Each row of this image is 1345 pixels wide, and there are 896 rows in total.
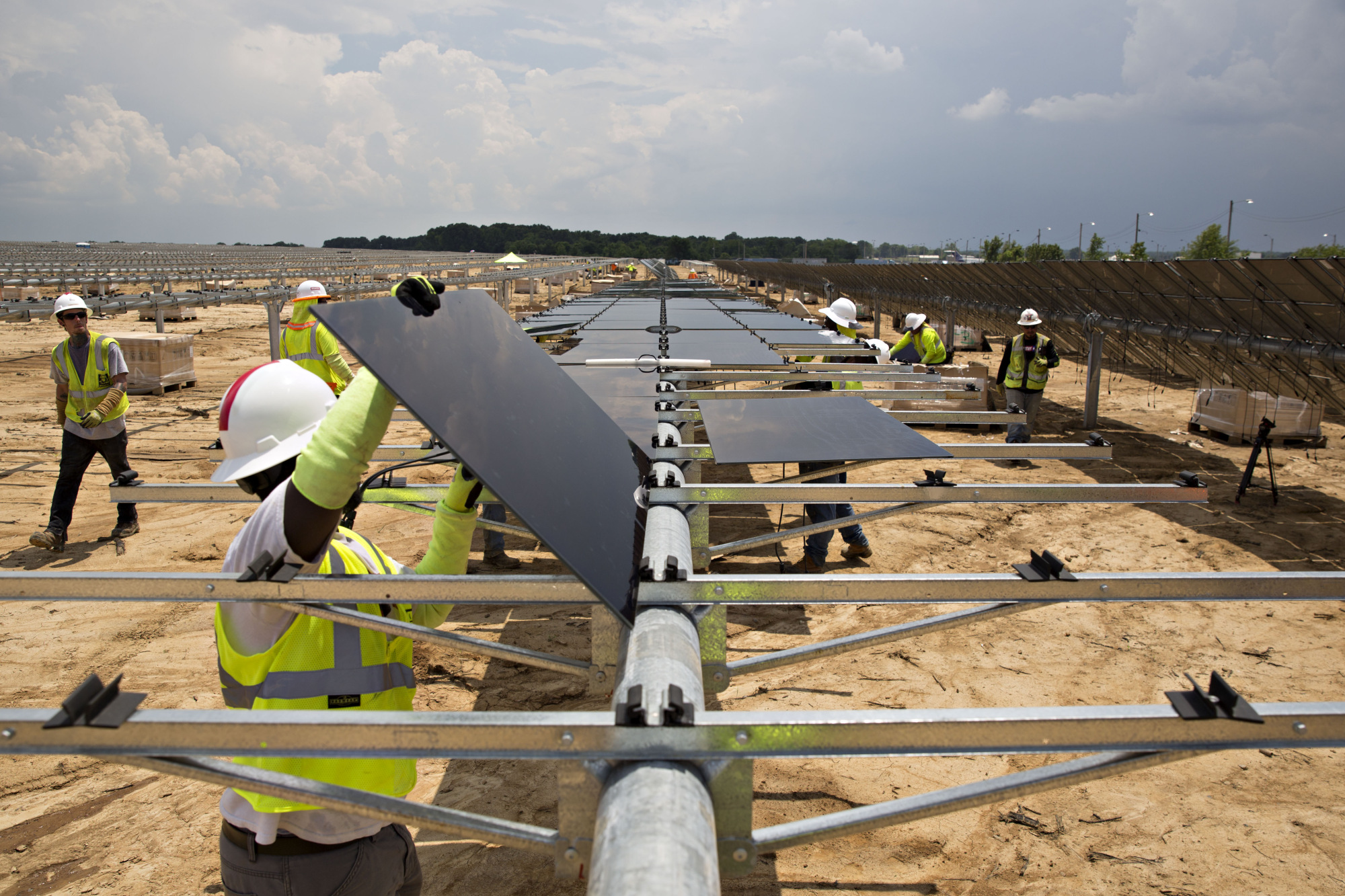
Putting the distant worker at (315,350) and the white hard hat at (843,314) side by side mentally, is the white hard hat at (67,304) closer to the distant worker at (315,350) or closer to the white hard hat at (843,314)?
the distant worker at (315,350)

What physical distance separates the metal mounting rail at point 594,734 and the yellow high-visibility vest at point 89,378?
6.75 meters

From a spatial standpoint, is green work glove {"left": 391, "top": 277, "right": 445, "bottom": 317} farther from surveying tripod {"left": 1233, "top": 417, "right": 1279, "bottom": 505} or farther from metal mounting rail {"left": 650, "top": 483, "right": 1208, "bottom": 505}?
surveying tripod {"left": 1233, "top": 417, "right": 1279, "bottom": 505}

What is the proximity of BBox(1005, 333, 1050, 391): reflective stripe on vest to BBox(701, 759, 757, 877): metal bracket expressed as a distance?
9.88 meters

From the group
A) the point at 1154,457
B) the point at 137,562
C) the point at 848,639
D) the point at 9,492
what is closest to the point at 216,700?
the point at 137,562

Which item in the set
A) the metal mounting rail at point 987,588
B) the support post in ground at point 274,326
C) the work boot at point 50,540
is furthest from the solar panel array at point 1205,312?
the work boot at point 50,540

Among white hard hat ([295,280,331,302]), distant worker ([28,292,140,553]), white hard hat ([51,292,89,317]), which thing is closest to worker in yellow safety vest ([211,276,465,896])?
distant worker ([28,292,140,553])

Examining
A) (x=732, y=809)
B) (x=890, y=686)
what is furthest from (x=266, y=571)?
(x=890, y=686)

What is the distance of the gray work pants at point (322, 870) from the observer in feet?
6.66

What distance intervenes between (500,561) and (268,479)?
4.80 m

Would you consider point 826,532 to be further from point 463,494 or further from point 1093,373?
point 1093,373

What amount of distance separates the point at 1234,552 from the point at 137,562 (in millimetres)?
10204

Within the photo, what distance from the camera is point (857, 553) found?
6961 millimetres

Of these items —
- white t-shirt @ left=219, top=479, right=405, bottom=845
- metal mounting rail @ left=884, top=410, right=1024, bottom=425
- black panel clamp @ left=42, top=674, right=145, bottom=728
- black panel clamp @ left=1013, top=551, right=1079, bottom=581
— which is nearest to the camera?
black panel clamp @ left=42, top=674, right=145, bottom=728

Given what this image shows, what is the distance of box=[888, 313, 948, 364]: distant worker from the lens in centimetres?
974
